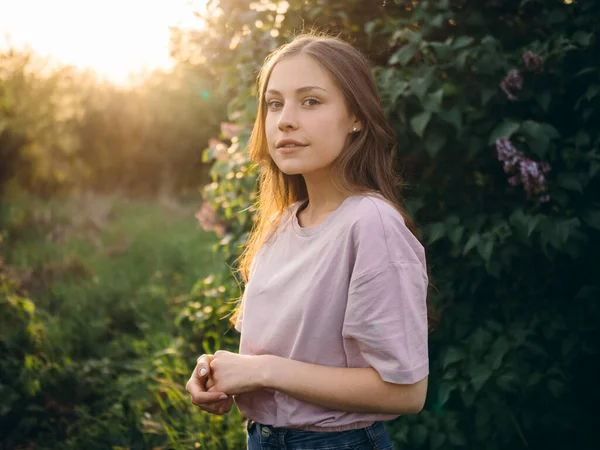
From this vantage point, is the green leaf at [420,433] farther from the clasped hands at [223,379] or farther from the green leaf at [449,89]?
the green leaf at [449,89]

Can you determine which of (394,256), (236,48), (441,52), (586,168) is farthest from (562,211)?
(236,48)

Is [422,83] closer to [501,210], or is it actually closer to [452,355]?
[501,210]

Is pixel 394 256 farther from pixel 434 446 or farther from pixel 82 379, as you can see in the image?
pixel 82 379

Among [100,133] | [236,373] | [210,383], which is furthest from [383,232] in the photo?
[100,133]

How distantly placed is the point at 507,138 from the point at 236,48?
1533 mm

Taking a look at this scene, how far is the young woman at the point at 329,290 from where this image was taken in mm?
1294

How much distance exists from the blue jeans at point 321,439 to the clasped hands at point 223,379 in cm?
13

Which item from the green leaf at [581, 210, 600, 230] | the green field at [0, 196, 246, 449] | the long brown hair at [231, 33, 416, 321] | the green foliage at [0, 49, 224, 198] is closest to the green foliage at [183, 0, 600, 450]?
the green leaf at [581, 210, 600, 230]

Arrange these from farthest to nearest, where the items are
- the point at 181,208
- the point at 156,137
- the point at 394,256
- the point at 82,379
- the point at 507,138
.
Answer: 1. the point at 156,137
2. the point at 181,208
3. the point at 82,379
4. the point at 507,138
5. the point at 394,256

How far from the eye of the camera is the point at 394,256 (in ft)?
4.26

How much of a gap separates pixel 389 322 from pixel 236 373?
395 mm

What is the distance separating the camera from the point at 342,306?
1.36 m

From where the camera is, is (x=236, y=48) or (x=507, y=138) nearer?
(x=507, y=138)

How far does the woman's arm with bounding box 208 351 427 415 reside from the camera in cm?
131
